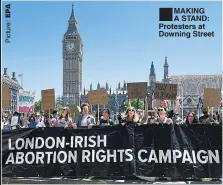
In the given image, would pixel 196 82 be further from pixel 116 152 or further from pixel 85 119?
pixel 116 152

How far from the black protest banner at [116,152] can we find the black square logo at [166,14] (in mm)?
2844

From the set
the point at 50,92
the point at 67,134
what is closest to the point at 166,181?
the point at 67,134

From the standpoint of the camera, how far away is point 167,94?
10867 mm

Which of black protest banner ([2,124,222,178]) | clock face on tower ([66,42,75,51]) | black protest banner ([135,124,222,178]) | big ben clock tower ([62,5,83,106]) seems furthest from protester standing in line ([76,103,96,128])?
clock face on tower ([66,42,75,51])

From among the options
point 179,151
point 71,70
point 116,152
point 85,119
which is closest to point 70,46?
point 71,70

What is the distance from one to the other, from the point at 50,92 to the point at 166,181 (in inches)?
161

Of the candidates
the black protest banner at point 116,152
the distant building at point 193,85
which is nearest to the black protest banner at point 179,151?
the black protest banner at point 116,152

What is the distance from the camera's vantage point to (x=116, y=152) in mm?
8352

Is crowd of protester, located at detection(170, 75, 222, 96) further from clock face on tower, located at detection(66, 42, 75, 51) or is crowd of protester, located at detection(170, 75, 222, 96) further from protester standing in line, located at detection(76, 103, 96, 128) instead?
protester standing in line, located at detection(76, 103, 96, 128)

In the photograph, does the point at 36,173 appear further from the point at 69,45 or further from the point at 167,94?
the point at 69,45

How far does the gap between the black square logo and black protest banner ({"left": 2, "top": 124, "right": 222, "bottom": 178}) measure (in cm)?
284

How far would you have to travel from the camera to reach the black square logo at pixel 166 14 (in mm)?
9953

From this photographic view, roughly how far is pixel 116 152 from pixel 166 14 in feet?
11.6

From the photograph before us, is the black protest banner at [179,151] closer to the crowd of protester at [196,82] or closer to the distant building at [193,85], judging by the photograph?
the distant building at [193,85]
